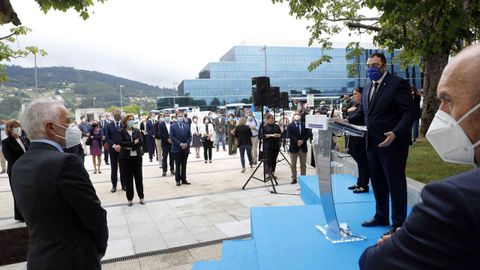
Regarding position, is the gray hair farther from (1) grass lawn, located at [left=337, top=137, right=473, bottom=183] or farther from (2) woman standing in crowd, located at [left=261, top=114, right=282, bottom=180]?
(2) woman standing in crowd, located at [left=261, top=114, right=282, bottom=180]

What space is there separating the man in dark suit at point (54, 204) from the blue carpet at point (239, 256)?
179cm

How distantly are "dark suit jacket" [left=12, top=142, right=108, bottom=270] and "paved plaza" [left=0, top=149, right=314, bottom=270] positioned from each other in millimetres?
2671

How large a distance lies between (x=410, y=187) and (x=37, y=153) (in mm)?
4928

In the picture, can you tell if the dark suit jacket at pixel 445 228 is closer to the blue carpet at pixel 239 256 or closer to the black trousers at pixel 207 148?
Result: the blue carpet at pixel 239 256

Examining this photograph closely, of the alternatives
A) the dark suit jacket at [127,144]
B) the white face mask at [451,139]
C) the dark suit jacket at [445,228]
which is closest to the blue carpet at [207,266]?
the white face mask at [451,139]

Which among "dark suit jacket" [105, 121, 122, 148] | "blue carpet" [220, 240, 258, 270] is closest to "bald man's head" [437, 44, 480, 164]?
"blue carpet" [220, 240, 258, 270]

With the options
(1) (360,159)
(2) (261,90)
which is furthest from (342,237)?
(2) (261,90)

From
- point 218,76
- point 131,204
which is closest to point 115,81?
point 218,76

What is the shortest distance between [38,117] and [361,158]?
5087 mm

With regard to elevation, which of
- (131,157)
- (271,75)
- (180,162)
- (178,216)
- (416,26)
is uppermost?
(271,75)

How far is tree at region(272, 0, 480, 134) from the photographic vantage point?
484 centimetres

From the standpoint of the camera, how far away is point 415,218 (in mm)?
938

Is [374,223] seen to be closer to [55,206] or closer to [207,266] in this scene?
[207,266]

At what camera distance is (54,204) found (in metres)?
1.99
